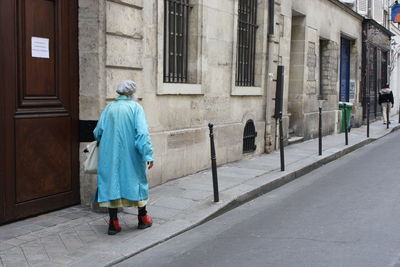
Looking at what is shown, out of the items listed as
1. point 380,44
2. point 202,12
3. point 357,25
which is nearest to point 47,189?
point 202,12

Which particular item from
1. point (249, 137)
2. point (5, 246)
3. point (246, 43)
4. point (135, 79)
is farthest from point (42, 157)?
point (246, 43)

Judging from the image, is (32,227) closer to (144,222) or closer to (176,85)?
(144,222)

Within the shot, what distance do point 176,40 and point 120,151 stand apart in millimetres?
3879

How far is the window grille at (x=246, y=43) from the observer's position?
10969 millimetres

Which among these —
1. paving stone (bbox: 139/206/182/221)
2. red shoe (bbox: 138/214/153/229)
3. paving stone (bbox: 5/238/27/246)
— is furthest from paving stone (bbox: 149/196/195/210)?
paving stone (bbox: 5/238/27/246)

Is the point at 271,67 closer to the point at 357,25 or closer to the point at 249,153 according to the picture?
the point at 249,153

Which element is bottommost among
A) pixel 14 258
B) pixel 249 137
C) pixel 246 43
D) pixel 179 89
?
pixel 14 258

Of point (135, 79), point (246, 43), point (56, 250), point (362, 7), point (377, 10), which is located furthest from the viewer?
point (377, 10)

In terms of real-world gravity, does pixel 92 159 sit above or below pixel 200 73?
below

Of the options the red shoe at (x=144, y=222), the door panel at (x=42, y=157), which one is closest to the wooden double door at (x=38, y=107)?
the door panel at (x=42, y=157)

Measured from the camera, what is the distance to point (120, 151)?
5.39m

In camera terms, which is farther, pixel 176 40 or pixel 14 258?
pixel 176 40

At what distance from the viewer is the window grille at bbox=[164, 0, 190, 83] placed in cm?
852

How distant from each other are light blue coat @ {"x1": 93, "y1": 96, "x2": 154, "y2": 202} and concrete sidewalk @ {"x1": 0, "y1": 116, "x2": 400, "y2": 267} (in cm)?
48
